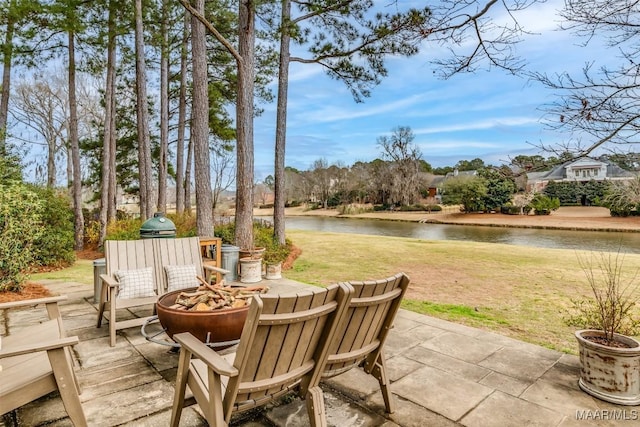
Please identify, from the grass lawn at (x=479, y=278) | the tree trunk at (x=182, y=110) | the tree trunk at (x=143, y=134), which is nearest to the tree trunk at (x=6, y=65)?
the tree trunk at (x=143, y=134)

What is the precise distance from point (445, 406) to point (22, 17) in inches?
464

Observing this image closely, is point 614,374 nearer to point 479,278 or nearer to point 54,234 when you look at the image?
point 479,278

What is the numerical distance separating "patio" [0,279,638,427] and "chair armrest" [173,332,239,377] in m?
0.58

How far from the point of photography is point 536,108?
228cm

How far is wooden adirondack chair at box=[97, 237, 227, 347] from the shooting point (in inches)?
126

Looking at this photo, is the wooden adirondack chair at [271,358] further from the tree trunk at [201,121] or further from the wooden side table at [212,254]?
the tree trunk at [201,121]

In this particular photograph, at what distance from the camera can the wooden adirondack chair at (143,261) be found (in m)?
3.20

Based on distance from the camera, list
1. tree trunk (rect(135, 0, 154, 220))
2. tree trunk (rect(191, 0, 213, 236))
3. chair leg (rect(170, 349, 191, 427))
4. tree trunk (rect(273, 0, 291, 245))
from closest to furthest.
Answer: chair leg (rect(170, 349, 191, 427)) < tree trunk (rect(191, 0, 213, 236)) < tree trunk (rect(273, 0, 291, 245)) < tree trunk (rect(135, 0, 154, 220))

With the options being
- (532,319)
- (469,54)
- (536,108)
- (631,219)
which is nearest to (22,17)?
(469,54)

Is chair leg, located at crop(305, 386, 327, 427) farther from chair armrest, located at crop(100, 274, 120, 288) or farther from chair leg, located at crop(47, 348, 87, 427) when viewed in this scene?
chair armrest, located at crop(100, 274, 120, 288)

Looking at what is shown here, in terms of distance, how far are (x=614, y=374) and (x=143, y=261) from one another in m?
4.02

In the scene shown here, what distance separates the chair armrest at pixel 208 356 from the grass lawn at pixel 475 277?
323 centimetres

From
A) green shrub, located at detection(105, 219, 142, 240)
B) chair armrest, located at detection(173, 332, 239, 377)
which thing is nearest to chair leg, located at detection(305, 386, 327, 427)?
chair armrest, located at detection(173, 332, 239, 377)

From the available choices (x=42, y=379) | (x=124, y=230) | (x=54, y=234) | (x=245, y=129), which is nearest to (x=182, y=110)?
(x=124, y=230)
